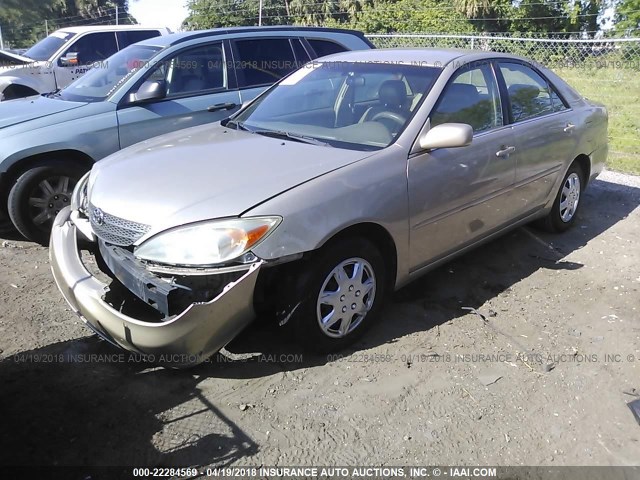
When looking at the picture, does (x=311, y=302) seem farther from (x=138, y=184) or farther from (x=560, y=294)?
(x=560, y=294)

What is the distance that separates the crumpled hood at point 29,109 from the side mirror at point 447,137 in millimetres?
3471

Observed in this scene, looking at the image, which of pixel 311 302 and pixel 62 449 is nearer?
pixel 62 449

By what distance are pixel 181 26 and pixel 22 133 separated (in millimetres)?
30979

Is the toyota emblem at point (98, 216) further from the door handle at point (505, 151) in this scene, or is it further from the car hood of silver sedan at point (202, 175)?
the door handle at point (505, 151)

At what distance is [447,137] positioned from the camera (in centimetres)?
342

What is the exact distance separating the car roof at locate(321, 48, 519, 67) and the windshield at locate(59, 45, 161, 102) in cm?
222

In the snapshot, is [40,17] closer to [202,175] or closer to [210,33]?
[210,33]

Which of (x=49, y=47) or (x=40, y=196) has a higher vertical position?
(x=49, y=47)

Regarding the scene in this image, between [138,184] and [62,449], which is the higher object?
[138,184]

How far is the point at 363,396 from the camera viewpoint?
3020mm

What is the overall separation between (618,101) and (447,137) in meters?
8.42

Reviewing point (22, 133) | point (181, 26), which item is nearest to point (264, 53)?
point (22, 133)

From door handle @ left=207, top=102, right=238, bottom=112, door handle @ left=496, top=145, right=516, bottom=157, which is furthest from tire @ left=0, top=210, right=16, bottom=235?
door handle @ left=496, top=145, right=516, bottom=157

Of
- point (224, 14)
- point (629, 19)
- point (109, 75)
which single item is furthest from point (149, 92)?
point (224, 14)
